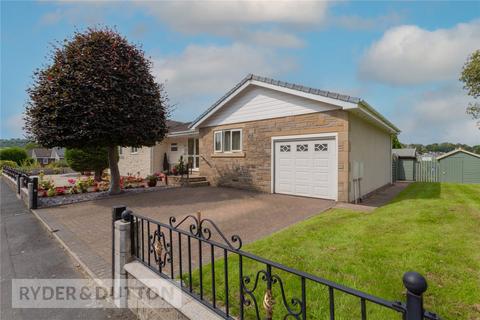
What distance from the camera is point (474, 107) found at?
61.9 ft

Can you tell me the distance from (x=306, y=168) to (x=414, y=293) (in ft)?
29.5

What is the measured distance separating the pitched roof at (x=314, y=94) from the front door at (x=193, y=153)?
327cm

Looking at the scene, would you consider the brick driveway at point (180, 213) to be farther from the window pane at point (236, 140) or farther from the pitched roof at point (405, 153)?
the pitched roof at point (405, 153)

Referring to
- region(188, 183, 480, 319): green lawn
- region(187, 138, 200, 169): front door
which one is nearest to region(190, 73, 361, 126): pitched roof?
region(187, 138, 200, 169): front door

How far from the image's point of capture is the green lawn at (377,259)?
2.90 metres

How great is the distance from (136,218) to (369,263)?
11.4 ft

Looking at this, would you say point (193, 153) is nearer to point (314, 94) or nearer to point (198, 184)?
point (198, 184)

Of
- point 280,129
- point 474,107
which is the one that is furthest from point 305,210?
point 474,107

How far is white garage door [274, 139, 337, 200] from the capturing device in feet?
30.7

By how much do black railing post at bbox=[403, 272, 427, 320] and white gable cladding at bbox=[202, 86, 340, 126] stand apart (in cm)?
859

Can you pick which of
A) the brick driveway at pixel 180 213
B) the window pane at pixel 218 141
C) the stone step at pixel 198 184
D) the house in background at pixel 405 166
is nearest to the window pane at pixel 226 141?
the window pane at pixel 218 141

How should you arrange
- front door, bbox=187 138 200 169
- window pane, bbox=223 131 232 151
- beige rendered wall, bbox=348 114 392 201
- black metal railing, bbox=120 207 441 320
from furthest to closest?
front door, bbox=187 138 200 169
window pane, bbox=223 131 232 151
beige rendered wall, bbox=348 114 392 201
black metal railing, bbox=120 207 441 320

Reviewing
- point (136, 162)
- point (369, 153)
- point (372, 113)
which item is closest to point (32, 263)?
point (372, 113)

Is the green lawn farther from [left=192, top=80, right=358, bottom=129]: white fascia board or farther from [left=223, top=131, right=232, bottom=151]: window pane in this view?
[left=223, top=131, right=232, bottom=151]: window pane
